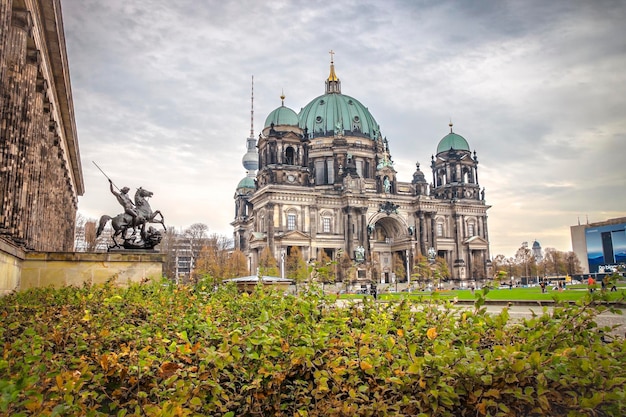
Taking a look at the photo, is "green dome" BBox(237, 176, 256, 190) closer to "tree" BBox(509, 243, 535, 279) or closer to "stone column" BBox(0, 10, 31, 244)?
"tree" BBox(509, 243, 535, 279)

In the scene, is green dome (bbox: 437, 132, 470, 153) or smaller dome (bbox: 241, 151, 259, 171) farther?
smaller dome (bbox: 241, 151, 259, 171)

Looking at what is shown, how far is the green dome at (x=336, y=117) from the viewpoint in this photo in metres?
91.1

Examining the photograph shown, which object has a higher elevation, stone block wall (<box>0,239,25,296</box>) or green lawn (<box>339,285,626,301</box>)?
stone block wall (<box>0,239,25,296</box>)

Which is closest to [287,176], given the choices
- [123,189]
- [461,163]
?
[461,163]

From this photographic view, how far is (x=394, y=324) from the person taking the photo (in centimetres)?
639

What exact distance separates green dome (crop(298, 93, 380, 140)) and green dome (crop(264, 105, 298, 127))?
10784 millimetres

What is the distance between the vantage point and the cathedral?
76.2m

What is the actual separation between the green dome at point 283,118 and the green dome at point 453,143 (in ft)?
106

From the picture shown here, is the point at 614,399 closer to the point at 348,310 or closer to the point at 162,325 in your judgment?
the point at 348,310

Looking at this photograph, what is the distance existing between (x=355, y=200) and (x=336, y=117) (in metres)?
19.4

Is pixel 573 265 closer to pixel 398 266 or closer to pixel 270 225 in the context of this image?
pixel 398 266

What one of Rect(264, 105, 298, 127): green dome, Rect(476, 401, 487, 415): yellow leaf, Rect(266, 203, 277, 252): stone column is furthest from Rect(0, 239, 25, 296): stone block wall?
Rect(264, 105, 298, 127): green dome

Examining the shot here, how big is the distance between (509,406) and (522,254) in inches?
4217

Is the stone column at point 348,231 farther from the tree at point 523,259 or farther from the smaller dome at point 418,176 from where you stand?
the tree at point 523,259
